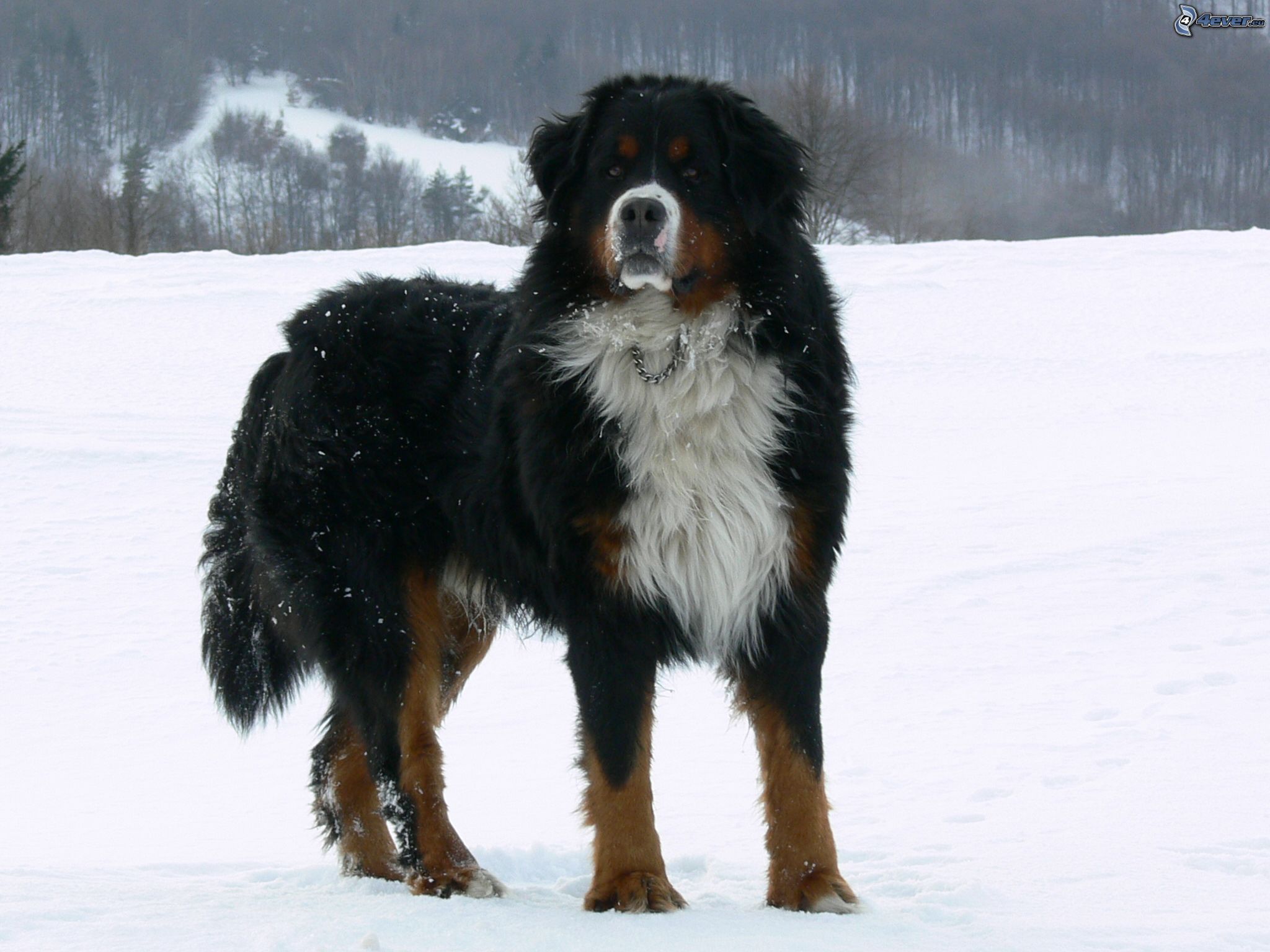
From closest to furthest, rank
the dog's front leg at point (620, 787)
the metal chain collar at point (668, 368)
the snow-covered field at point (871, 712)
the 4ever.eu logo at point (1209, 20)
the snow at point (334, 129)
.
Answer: the snow-covered field at point (871, 712) → the dog's front leg at point (620, 787) → the metal chain collar at point (668, 368) → the 4ever.eu logo at point (1209, 20) → the snow at point (334, 129)

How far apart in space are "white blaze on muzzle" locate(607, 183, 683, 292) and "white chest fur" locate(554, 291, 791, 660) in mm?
119

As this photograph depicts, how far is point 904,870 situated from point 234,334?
610 inches

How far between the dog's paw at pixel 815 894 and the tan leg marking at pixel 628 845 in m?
0.27

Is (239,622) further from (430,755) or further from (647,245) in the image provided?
(647,245)

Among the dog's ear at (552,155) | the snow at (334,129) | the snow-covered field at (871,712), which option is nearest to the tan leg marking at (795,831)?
the snow-covered field at (871,712)

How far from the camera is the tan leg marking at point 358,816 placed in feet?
13.0

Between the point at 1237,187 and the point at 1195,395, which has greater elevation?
the point at 1237,187

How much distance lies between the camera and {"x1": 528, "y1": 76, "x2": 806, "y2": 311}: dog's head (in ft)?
11.0

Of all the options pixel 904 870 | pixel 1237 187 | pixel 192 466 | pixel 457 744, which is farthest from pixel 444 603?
pixel 1237 187

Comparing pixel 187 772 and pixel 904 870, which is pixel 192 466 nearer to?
pixel 187 772

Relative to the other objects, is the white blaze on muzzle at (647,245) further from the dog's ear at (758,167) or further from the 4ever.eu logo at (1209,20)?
the 4ever.eu logo at (1209,20)

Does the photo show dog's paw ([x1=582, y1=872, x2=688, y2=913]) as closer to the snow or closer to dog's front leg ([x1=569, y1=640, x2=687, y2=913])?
dog's front leg ([x1=569, y1=640, x2=687, y2=913])

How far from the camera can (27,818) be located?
5.19m

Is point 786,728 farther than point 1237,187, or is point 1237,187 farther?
point 1237,187
